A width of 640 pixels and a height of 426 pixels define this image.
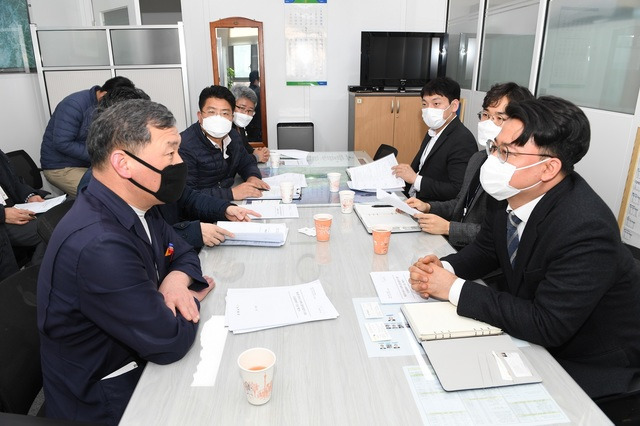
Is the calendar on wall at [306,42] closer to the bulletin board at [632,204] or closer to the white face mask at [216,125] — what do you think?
the white face mask at [216,125]

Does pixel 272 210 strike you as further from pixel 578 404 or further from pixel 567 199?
pixel 578 404

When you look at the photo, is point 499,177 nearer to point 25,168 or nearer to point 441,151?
point 441,151

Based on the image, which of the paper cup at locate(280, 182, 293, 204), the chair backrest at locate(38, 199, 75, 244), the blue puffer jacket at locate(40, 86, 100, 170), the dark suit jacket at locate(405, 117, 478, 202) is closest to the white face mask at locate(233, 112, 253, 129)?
the blue puffer jacket at locate(40, 86, 100, 170)

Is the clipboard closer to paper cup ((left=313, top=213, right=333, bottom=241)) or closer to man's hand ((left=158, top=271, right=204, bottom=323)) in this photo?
paper cup ((left=313, top=213, right=333, bottom=241))

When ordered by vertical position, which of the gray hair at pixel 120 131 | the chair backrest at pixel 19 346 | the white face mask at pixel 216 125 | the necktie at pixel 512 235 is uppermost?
the gray hair at pixel 120 131

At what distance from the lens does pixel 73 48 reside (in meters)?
4.60

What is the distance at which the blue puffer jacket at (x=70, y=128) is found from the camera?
373 cm

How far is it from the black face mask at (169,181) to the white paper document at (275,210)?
828 millimetres

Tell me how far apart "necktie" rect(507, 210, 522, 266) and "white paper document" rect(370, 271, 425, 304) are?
0.36 m

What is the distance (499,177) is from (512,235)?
8.8 inches

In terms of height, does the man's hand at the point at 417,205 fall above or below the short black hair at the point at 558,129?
below

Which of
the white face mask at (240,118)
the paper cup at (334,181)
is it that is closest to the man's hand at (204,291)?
the paper cup at (334,181)

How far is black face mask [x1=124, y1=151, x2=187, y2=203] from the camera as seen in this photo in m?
1.33

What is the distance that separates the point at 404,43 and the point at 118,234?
5008mm
